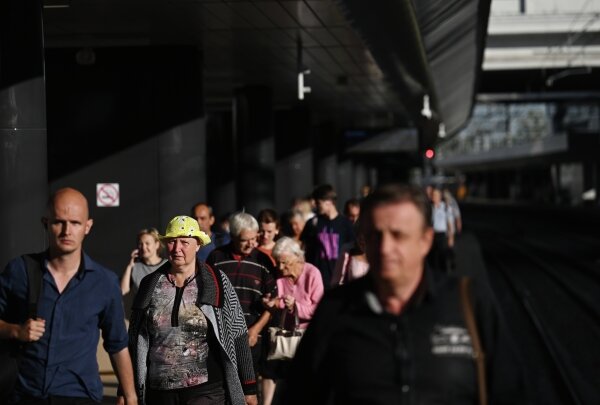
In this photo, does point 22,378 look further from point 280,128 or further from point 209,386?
point 280,128

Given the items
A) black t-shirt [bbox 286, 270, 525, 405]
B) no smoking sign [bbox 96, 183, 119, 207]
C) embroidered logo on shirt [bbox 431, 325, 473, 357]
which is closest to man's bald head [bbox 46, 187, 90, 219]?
black t-shirt [bbox 286, 270, 525, 405]

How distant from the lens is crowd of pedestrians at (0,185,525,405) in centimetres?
342

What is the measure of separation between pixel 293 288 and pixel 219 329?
2013 millimetres

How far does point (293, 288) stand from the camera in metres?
8.02

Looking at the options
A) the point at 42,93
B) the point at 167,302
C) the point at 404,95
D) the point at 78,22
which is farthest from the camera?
the point at 404,95

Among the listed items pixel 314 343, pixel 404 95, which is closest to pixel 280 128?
pixel 404 95

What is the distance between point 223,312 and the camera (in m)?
6.12

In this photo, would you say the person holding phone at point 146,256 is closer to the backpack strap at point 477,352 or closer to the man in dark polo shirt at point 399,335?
the man in dark polo shirt at point 399,335

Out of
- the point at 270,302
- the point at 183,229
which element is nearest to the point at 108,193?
the point at 270,302

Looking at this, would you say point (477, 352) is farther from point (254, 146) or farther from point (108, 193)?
point (254, 146)

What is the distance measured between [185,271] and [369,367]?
283cm

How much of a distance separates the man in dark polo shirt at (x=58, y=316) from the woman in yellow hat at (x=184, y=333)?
2.46ft

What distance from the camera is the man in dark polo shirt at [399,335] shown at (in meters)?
3.40

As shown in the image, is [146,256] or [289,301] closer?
[289,301]
